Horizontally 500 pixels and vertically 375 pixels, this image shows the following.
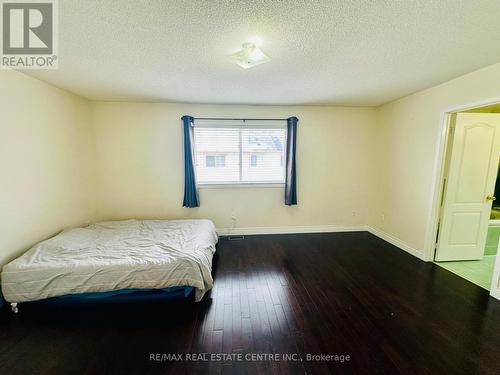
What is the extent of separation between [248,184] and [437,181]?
2717 millimetres

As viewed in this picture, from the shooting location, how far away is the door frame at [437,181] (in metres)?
2.55

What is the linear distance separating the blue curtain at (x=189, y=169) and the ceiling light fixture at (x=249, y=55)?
5.67 ft

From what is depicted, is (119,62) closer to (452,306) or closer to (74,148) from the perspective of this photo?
(74,148)

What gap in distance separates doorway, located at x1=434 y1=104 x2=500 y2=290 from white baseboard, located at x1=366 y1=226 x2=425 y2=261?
193 mm

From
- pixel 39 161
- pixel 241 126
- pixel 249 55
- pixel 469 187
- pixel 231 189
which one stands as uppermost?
pixel 249 55

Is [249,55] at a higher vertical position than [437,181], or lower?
higher

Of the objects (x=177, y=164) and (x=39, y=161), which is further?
(x=177, y=164)

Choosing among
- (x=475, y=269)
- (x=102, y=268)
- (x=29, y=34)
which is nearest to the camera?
(x=29, y=34)

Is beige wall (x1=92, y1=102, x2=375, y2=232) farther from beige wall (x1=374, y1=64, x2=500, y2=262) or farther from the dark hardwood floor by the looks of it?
the dark hardwood floor

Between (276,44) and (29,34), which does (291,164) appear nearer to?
(276,44)

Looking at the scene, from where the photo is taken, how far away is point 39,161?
2373mm

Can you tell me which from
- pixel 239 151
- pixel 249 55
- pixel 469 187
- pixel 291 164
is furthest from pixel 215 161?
pixel 469 187

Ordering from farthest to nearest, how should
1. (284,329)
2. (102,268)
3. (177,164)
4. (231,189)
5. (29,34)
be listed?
(231,189)
(177,164)
(102,268)
(284,329)
(29,34)

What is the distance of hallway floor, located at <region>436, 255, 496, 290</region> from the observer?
2330 mm
